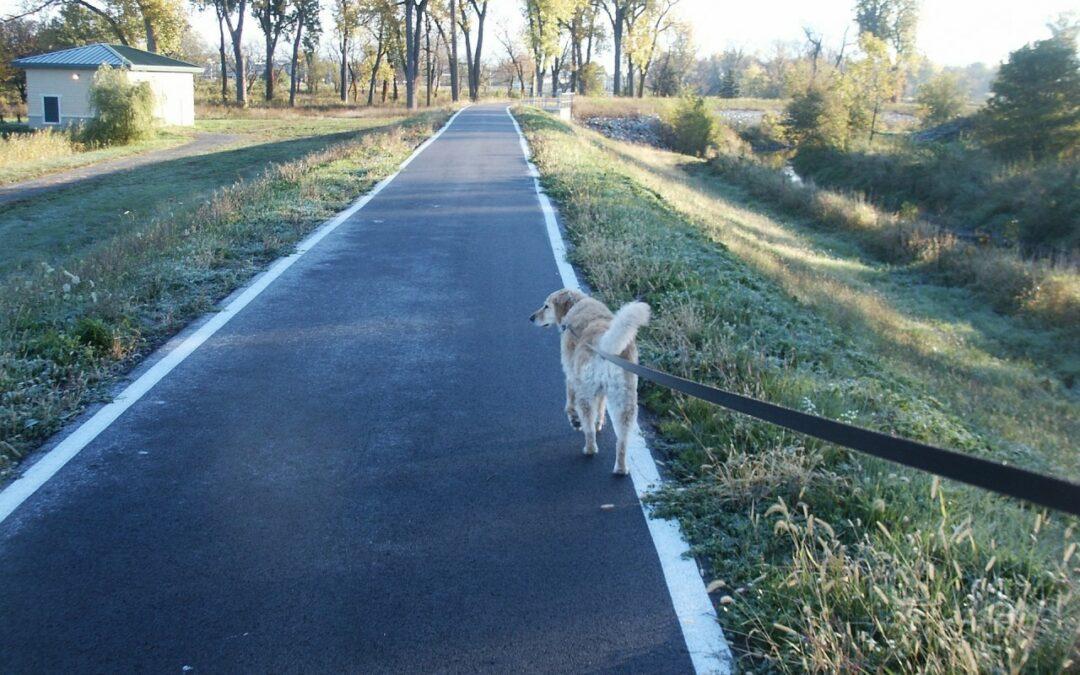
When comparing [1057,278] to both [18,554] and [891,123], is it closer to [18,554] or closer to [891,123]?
[18,554]

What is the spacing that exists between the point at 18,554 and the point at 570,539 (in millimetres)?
2615

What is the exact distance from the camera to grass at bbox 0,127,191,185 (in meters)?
30.3

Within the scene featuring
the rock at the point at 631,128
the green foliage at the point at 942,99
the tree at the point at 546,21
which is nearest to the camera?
the green foliage at the point at 942,99

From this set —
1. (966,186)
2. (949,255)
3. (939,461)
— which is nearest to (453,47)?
(966,186)

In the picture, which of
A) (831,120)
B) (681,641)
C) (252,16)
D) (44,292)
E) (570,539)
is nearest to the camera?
(681,641)

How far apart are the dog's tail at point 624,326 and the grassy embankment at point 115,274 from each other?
349cm

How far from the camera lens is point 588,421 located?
17.4 ft

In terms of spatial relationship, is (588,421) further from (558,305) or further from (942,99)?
(942,99)

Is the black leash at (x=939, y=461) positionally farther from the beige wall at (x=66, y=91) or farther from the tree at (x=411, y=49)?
the tree at (x=411, y=49)

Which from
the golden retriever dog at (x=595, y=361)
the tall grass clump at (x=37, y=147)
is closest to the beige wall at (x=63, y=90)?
the tall grass clump at (x=37, y=147)

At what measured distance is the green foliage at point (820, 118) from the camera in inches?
1777

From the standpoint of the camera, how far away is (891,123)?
6284 cm

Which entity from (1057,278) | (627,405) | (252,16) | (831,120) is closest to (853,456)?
(627,405)

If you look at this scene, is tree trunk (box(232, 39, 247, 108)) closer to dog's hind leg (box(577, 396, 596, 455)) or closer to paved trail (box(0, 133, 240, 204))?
paved trail (box(0, 133, 240, 204))
